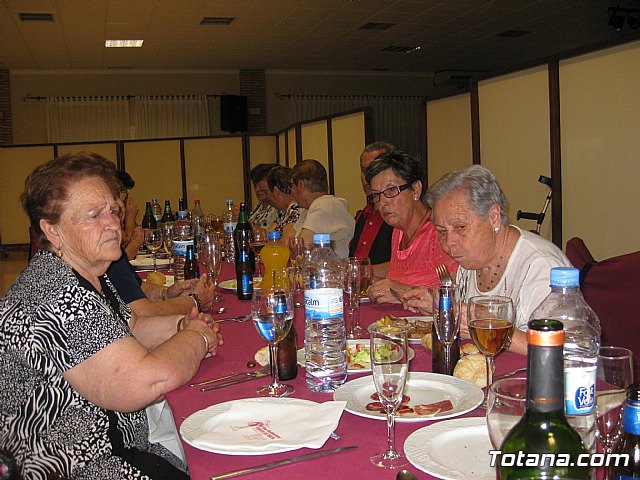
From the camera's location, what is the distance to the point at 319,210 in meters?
4.50

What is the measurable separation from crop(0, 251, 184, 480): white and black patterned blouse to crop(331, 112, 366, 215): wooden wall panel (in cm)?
557

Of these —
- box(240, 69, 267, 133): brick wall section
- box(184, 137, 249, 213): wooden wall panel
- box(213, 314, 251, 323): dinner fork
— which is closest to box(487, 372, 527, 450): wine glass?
box(213, 314, 251, 323): dinner fork

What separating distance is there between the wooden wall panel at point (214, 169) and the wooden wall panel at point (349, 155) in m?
2.39

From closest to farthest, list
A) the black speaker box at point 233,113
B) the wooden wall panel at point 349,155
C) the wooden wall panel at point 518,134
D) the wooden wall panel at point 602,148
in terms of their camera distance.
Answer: the wooden wall panel at point 602,148 → the wooden wall panel at point 518,134 → the wooden wall panel at point 349,155 → the black speaker box at point 233,113

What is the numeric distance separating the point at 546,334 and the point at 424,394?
0.78 meters

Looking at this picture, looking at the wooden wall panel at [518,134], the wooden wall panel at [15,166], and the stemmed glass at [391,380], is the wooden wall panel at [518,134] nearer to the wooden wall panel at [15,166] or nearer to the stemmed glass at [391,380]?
the stemmed glass at [391,380]

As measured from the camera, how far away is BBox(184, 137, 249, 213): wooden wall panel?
32.0ft

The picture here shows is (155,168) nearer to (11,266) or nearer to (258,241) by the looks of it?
(11,266)

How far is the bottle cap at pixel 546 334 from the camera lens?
67cm

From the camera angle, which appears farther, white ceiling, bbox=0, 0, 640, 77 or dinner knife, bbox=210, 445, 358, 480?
white ceiling, bbox=0, 0, 640, 77

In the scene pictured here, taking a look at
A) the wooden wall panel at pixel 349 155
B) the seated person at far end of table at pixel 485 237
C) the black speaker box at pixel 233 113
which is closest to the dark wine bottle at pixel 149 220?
the wooden wall panel at pixel 349 155

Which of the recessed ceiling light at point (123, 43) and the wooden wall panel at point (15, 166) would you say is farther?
the recessed ceiling light at point (123, 43)

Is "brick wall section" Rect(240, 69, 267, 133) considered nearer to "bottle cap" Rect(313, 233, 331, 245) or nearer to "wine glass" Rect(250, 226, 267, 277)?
"wine glass" Rect(250, 226, 267, 277)

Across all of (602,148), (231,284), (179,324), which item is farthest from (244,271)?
(602,148)
